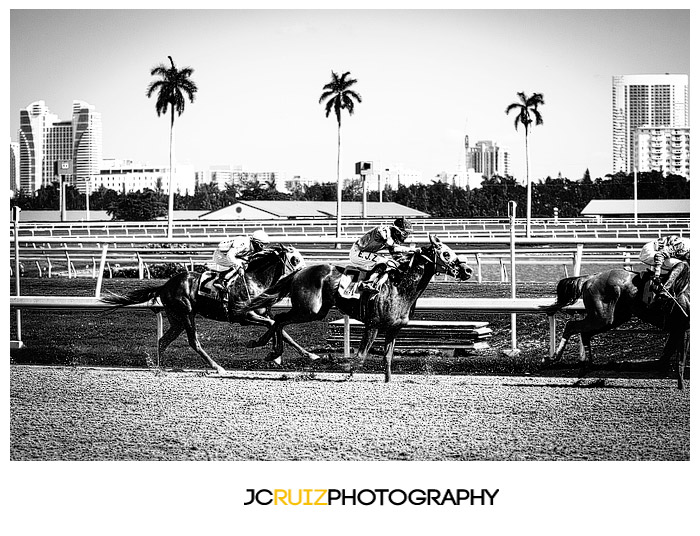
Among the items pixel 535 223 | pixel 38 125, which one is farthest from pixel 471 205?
pixel 38 125

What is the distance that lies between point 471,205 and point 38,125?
2620cm

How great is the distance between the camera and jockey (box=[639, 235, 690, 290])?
806cm

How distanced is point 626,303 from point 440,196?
28.7 metres

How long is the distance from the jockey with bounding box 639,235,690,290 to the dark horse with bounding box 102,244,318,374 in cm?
303

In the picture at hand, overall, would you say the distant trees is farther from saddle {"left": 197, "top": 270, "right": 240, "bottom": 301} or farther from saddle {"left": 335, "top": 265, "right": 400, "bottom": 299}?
saddle {"left": 335, "top": 265, "right": 400, "bottom": 299}

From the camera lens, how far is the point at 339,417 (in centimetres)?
713

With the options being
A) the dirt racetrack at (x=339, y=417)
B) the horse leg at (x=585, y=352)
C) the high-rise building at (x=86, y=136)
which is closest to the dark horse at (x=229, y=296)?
the dirt racetrack at (x=339, y=417)

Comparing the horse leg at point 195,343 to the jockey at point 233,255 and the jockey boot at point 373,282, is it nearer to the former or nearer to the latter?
the jockey at point 233,255

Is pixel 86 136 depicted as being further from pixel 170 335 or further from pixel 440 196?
pixel 440 196

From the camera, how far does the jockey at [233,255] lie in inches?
348

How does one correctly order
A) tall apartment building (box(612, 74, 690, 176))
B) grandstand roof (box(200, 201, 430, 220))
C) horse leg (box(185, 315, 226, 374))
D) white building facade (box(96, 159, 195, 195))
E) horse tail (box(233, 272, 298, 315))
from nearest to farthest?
horse tail (box(233, 272, 298, 315)), horse leg (box(185, 315, 226, 374)), tall apartment building (box(612, 74, 690, 176)), white building facade (box(96, 159, 195, 195)), grandstand roof (box(200, 201, 430, 220))

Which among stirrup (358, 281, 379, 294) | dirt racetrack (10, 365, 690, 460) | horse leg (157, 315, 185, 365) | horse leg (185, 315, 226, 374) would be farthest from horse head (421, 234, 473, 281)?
horse leg (157, 315, 185, 365)
